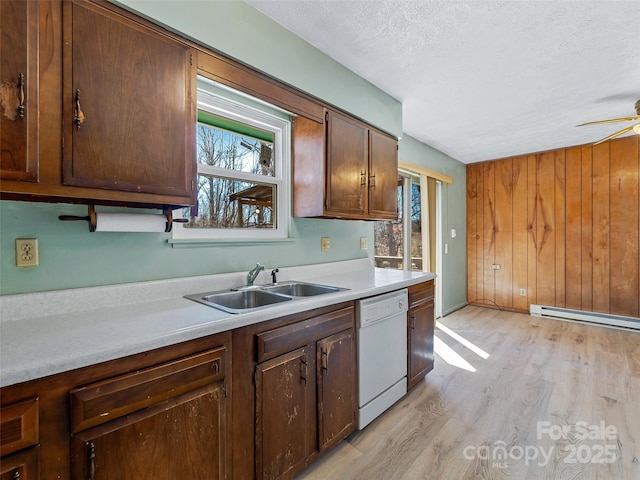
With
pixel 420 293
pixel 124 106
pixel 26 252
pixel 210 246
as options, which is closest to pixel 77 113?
pixel 124 106

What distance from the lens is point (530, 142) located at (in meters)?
4.08

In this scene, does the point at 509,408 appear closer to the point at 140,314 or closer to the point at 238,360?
the point at 238,360

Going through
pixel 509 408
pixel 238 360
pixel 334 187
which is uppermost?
pixel 334 187

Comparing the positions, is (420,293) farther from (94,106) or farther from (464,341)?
(94,106)

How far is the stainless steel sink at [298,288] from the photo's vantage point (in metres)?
1.96

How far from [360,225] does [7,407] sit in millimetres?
2569

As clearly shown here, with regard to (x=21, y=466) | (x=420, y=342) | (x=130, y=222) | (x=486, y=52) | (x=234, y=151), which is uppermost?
(x=486, y=52)

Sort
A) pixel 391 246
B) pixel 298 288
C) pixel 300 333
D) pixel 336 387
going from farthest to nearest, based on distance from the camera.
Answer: pixel 391 246, pixel 298 288, pixel 336 387, pixel 300 333

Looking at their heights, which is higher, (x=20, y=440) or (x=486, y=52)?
(x=486, y=52)

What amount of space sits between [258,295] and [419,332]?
135cm

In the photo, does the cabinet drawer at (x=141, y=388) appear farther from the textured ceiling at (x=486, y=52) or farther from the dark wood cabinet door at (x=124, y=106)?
the textured ceiling at (x=486, y=52)

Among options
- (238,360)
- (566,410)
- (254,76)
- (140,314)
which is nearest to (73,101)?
(140,314)

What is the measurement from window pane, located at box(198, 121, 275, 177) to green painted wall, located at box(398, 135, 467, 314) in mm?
2402

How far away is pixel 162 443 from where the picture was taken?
3.44 ft
